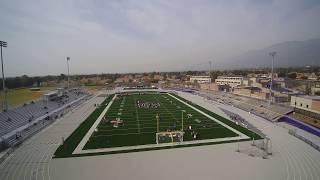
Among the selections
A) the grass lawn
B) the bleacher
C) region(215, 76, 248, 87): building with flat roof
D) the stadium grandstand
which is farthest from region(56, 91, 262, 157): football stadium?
region(215, 76, 248, 87): building with flat roof

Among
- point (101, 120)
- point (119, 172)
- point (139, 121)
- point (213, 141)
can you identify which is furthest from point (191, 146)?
point (101, 120)

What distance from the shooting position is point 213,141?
2067cm

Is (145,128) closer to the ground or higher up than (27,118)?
closer to the ground

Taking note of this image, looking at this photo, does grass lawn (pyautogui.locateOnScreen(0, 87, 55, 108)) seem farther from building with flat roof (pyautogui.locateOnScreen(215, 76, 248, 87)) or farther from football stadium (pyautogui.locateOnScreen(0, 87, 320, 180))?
building with flat roof (pyautogui.locateOnScreen(215, 76, 248, 87))

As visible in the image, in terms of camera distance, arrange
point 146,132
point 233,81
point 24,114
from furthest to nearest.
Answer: point 233,81, point 24,114, point 146,132

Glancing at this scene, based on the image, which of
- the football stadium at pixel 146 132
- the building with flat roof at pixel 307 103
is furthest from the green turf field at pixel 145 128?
the building with flat roof at pixel 307 103

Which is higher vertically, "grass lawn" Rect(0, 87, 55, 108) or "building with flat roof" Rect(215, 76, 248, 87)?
"building with flat roof" Rect(215, 76, 248, 87)

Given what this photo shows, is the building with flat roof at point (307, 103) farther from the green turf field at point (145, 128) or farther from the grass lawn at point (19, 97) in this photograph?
the grass lawn at point (19, 97)

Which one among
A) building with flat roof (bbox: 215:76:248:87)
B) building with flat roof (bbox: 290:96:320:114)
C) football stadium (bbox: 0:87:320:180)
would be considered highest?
building with flat roof (bbox: 215:76:248:87)

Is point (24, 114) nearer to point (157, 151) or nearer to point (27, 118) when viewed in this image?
point (27, 118)

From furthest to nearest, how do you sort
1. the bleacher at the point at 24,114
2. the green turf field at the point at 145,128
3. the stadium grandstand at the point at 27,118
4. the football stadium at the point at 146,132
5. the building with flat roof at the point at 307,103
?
the building with flat roof at the point at 307,103 → the bleacher at the point at 24,114 → the stadium grandstand at the point at 27,118 → the green turf field at the point at 145,128 → the football stadium at the point at 146,132

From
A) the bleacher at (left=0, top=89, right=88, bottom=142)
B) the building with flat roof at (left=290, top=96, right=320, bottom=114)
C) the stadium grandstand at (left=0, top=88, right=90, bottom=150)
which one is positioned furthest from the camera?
the building with flat roof at (left=290, top=96, right=320, bottom=114)

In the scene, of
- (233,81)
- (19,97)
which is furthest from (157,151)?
(233,81)

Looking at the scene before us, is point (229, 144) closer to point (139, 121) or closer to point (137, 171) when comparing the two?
point (137, 171)
